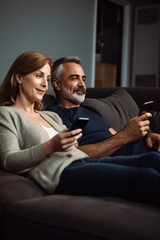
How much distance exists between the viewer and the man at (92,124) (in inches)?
75.7

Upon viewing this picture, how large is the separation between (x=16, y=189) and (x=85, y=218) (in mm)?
329

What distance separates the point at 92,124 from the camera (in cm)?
210

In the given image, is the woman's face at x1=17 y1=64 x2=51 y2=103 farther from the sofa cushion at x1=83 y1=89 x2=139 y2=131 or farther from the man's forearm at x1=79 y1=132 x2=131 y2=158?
the sofa cushion at x1=83 y1=89 x2=139 y2=131

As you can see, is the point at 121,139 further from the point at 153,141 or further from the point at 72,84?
the point at 72,84

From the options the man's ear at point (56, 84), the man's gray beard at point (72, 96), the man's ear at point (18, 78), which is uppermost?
the man's ear at point (18, 78)

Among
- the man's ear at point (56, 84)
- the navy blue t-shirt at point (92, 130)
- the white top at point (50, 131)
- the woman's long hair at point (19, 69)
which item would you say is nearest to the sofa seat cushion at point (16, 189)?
the white top at point (50, 131)

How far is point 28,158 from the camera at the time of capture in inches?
60.6

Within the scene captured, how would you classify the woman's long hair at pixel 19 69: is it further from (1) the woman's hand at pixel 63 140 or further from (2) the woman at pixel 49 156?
(1) the woman's hand at pixel 63 140

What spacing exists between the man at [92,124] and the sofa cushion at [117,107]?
0.07 metres

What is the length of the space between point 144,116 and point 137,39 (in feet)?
13.4

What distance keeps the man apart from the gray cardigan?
1.01 ft

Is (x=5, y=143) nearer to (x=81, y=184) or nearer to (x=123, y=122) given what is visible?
(x=81, y=184)

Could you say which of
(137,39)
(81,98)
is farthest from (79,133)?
(137,39)

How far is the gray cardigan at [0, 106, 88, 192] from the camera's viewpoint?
1.54 metres
